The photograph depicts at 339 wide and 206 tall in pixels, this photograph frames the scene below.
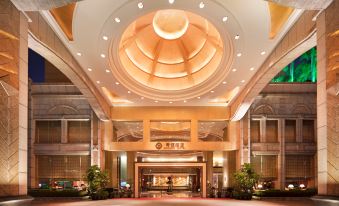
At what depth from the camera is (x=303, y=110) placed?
2636 cm

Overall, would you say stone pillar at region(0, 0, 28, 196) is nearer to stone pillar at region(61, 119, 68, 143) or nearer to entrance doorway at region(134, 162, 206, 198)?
stone pillar at region(61, 119, 68, 143)

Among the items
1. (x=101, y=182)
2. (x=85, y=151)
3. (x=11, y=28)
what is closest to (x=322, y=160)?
(x=11, y=28)

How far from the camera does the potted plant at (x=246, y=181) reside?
78.2ft

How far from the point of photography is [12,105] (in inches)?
324

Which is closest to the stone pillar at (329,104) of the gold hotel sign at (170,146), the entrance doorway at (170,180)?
Result: the gold hotel sign at (170,146)

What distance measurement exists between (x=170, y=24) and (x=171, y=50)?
1.75 metres

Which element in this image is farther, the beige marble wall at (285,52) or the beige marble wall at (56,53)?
the beige marble wall at (285,52)

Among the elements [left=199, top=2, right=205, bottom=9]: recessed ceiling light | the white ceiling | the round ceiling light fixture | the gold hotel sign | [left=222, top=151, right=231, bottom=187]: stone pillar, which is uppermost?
the round ceiling light fixture

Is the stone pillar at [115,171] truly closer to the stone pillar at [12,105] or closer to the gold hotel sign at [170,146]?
the gold hotel sign at [170,146]

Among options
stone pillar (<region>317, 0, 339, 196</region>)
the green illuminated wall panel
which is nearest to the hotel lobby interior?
stone pillar (<region>317, 0, 339, 196</region>)

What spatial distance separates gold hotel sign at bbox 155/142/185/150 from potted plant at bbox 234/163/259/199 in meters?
3.69

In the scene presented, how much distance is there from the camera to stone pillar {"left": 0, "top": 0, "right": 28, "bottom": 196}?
26.1 feet

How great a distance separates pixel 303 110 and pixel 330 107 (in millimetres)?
19085

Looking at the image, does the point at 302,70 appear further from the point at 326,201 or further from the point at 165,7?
the point at 326,201
